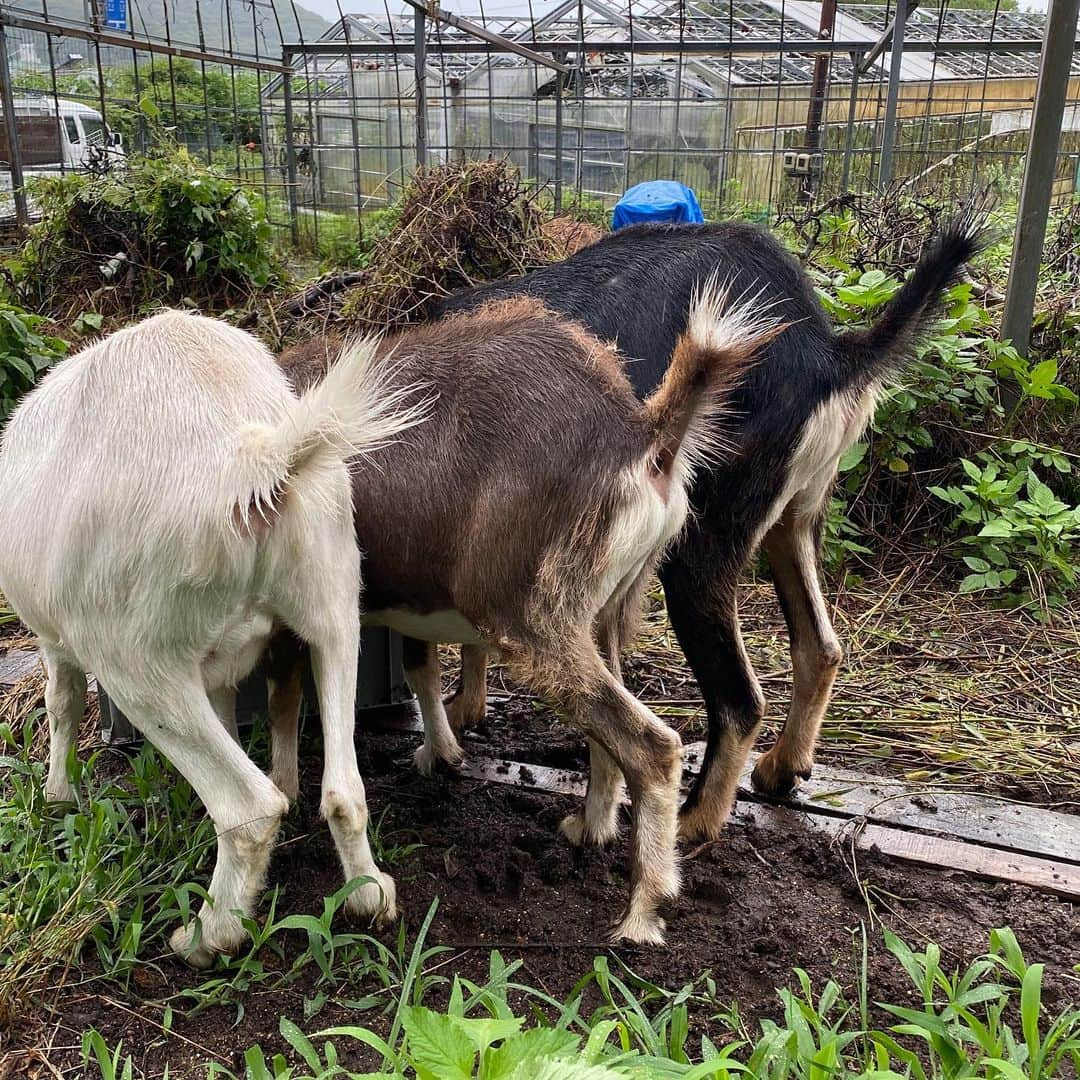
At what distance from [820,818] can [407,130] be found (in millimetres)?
12118

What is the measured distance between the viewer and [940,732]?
3580mm

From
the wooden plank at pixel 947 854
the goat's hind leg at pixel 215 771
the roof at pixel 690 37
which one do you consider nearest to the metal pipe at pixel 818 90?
the roof at pixel 690 37

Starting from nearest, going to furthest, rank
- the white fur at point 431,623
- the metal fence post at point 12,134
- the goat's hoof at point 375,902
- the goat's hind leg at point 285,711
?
the goat's hoof at point 375,902 < the white fur at point 431,623 < the goat's hind leg at point 285,711 < the metal fence post at point 12,134

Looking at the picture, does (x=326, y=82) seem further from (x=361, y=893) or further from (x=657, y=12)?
(x=361, y=893)

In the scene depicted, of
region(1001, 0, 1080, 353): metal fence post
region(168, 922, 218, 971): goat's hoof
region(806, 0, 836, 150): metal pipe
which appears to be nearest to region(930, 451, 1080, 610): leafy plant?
region(1001, 0, 1080, 353): metal fence post

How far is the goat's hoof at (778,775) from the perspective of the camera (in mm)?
3203

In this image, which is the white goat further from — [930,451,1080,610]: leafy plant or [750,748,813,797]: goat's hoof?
[930,451,1080,610]: leafy plant

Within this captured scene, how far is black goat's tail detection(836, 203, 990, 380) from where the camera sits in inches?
113

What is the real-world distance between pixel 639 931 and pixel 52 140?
28.5ft

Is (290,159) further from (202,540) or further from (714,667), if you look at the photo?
(202,540)

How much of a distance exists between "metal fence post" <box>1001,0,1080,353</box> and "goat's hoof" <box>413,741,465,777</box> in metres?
3.29

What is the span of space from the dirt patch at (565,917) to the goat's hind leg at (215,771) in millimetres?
237

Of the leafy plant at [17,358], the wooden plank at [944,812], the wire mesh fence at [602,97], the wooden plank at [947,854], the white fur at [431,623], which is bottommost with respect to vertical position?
the wooden plank at [944,812]

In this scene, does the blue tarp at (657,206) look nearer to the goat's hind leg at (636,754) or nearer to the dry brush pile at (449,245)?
the dry brush pile at (449,245)
